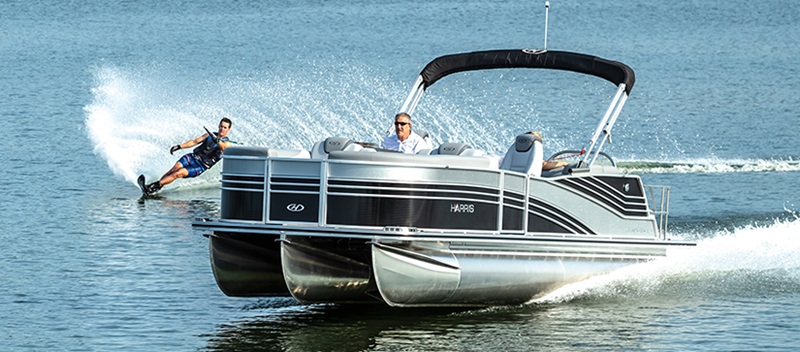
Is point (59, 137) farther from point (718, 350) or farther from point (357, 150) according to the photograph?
point (718, 350)

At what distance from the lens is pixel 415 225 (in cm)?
1152

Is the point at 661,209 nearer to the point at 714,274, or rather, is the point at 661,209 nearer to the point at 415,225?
the point at 714,274

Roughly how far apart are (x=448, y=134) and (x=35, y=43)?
28.0 metres

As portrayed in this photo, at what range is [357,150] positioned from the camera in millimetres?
12266

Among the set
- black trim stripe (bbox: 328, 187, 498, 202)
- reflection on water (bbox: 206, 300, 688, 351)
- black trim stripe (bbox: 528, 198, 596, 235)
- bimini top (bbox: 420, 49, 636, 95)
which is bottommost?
reflection on water (bbox: 206, 300, 688, 351)

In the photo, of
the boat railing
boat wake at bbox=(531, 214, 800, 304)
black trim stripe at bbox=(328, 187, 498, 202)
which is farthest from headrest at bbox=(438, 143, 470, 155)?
the boat railing

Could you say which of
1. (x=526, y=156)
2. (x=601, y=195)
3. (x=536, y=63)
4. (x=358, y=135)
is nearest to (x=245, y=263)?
(x=526, y=156)

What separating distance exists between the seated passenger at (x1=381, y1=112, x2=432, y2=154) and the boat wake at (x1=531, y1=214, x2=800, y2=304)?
5.86 feet

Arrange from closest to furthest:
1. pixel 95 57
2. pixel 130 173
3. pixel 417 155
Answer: pixel 417 155 → pixel 130 173 → pixel 95 57

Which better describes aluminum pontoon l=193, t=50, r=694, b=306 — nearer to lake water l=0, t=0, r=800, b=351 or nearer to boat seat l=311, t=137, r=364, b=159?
boat seat l=311, t=137, r=364, b=159

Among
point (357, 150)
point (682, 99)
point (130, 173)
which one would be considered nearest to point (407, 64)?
point (682, 99)

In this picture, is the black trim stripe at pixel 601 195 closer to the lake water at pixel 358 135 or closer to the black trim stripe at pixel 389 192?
the lake water at pixel 358 135

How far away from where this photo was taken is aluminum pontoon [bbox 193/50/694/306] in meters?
11.4

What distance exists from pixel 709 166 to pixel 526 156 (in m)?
14.1
